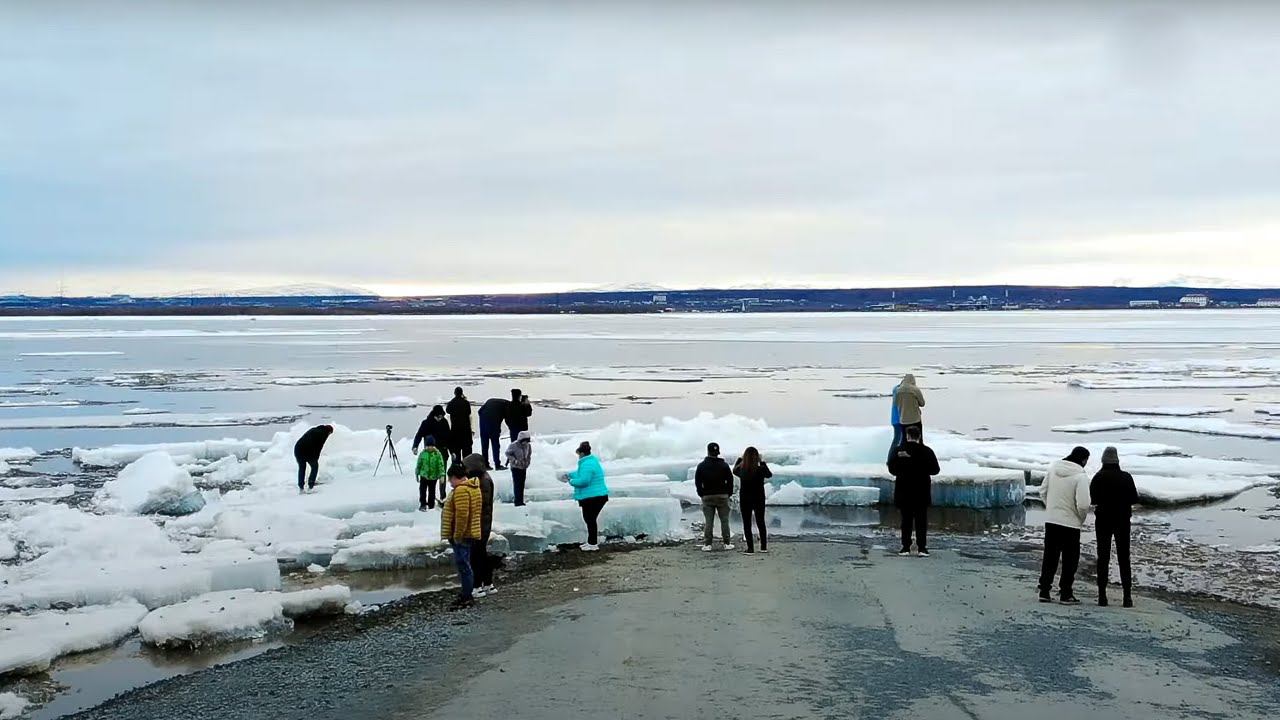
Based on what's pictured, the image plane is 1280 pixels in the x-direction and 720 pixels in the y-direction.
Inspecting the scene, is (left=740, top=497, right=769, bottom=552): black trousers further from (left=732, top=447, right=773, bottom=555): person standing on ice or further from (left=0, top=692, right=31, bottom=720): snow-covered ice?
(left=0, top=692, right=31, bottom=720): snow-covered ice

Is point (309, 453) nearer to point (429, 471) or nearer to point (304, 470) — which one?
point (304, 470)

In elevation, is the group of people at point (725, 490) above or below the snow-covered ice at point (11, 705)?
above

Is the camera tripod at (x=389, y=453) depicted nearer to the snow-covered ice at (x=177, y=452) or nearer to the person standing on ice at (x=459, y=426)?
the person standing on ice at (x=459, y=426)

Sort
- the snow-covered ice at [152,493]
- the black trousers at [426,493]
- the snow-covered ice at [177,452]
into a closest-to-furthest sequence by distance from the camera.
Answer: the black trousers at [426,493], the snow-covered ice at [152,493], the snow-covered ice at [177,452]

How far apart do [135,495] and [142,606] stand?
20.8ft

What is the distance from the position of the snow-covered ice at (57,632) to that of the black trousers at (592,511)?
17.0ft

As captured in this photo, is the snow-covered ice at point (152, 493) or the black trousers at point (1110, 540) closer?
the black trousers at point (1110, 540)

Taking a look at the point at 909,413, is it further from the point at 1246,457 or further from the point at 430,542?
the point at 1246,457

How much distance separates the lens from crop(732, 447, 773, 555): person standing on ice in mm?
12758

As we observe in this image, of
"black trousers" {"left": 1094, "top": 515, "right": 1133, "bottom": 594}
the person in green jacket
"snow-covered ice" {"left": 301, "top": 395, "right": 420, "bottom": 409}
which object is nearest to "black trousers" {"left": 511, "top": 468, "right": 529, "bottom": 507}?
the person in green jacket

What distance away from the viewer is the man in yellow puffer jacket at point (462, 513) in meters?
10.4

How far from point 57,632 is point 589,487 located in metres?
5.98

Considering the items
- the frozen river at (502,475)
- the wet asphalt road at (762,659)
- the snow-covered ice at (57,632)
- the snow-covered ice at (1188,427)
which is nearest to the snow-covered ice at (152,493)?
the frozen river at (502,475)

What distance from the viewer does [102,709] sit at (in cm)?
840
